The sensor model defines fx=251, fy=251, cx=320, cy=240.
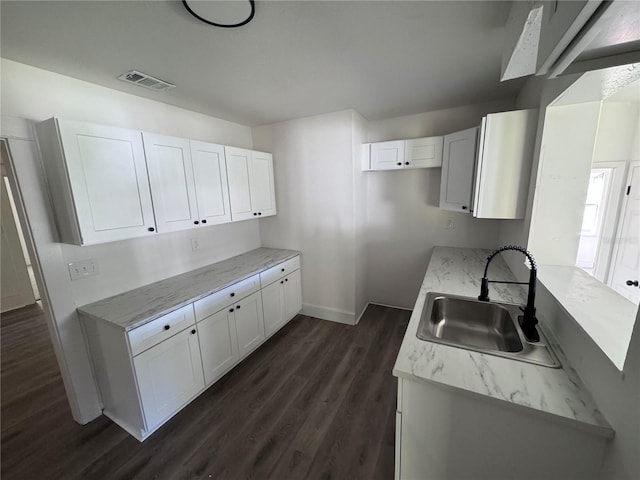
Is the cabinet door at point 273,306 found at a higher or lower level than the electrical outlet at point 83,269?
lower

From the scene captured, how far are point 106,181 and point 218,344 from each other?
146 cm

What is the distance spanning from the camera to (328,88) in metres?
2.06

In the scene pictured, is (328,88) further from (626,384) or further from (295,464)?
(295,464)

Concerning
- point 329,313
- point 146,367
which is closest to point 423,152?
point 329,313

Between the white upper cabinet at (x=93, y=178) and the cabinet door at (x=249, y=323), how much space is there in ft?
3.43

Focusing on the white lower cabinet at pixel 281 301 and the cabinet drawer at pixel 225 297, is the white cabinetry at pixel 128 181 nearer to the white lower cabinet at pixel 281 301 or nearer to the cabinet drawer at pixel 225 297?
the cabinet drawer at pixel 225 297

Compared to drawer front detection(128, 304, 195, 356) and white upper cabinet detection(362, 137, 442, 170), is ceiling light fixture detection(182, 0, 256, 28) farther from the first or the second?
white upper cabinet detection(362, 137, 442, 170)

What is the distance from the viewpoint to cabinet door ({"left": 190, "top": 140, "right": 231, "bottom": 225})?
223 cm

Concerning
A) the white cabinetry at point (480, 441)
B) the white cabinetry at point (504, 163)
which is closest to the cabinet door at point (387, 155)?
the white cabinetry at point (504, 163)

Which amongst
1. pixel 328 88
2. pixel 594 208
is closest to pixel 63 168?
pixel 328 88

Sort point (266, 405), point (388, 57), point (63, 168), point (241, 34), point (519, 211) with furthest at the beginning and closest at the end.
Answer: point (266, 405), point (519, 211), point (388, 57), point (63, 168), point (241, 34)

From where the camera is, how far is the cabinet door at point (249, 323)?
233 cm

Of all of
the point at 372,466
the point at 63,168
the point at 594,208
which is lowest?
the point at 372,466

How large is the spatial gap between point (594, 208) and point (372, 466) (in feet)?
10.5
